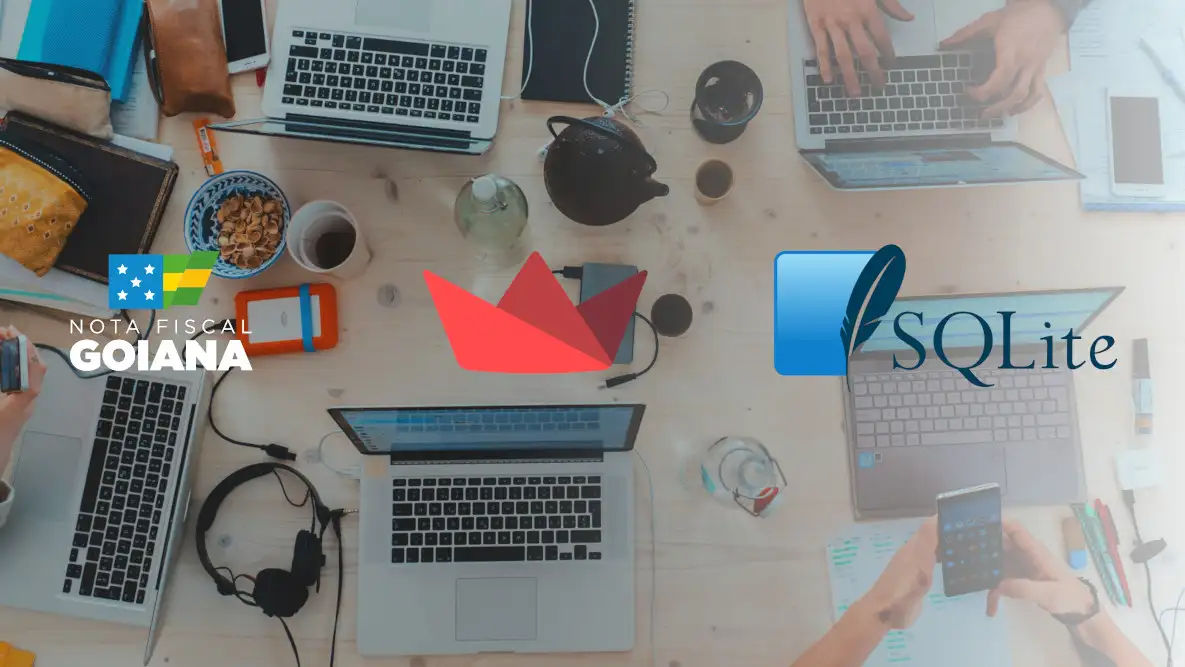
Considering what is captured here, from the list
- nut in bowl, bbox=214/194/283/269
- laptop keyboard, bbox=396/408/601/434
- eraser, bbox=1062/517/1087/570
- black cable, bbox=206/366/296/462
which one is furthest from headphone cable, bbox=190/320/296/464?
eraser, bbox=1062/517/1087/570

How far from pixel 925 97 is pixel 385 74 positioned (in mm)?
772

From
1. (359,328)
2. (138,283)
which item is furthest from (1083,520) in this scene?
(138,283)

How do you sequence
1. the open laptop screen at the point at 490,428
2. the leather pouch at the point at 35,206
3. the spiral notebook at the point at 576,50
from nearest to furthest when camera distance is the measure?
1. the open laptop screen at the point at 490,428
2. the leather pouch at the point at 35,206
3. the spiral notebook at the point at 576,50

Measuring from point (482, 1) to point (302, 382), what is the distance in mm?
603

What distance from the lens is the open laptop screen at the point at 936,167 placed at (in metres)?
0.96

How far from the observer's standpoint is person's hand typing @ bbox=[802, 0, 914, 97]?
1.00 meters

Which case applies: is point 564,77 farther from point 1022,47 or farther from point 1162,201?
point 1162,201

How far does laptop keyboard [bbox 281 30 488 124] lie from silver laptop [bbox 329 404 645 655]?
0.47m

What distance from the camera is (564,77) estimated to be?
103cm

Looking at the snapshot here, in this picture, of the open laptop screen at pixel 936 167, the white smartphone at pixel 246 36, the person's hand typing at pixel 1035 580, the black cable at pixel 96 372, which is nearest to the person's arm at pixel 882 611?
the person's hand typing at pixel 1035 580

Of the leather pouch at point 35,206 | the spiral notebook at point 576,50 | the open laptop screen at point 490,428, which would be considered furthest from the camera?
the spiral notebook at point 576,50

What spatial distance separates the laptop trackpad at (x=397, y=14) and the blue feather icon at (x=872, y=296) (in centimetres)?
72

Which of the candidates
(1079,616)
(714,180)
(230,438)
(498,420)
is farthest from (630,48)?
(1079,616)

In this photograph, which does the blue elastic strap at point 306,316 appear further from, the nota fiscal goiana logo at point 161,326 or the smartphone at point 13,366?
the smartphone at point 13,366
